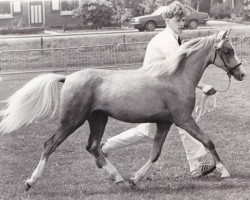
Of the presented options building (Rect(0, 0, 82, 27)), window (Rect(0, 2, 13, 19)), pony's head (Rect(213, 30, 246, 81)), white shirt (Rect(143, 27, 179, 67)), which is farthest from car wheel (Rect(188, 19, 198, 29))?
pony's head (Rect(213, 30, 246, 81))

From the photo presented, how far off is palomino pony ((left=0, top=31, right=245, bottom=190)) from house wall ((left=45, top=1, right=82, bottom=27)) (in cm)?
897

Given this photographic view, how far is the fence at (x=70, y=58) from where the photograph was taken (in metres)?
21.3

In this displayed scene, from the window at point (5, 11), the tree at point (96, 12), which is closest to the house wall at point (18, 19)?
the window at point (5, 11)

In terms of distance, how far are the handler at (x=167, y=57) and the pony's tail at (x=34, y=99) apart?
119 centimetres

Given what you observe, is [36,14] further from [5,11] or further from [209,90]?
[209,90]

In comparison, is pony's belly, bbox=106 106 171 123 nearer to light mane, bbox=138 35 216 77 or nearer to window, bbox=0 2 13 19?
light mane, bbox=138 35 216 77

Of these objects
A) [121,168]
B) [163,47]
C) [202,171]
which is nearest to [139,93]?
[163,47]

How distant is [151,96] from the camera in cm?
714

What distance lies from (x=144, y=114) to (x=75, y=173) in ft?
5.23

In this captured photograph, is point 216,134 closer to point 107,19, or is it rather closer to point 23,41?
point 107,19

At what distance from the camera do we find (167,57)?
773cm

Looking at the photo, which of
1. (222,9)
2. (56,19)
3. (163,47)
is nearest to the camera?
(163,47)

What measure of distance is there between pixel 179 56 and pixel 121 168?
78.5 inches

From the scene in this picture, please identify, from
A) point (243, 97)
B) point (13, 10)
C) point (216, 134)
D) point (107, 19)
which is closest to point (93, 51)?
point (107, 19)
